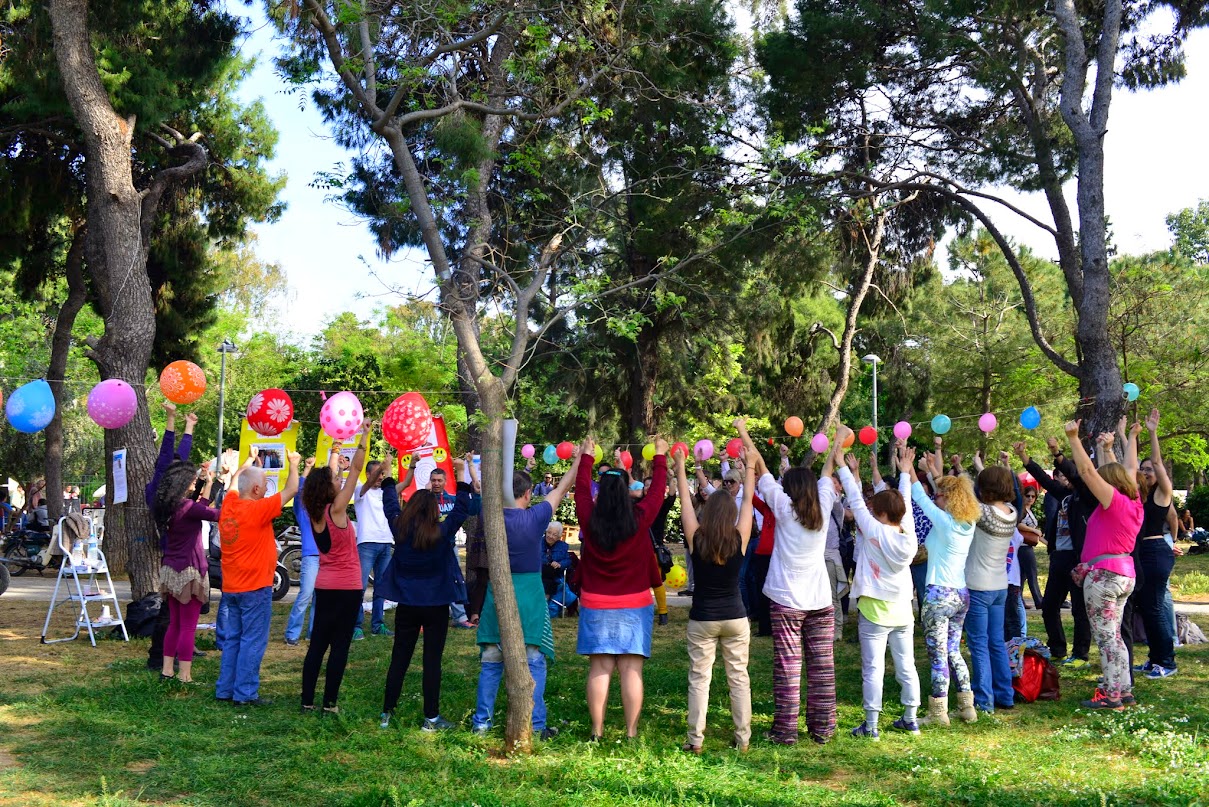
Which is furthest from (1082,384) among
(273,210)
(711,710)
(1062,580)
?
(273,210)

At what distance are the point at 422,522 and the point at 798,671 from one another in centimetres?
254

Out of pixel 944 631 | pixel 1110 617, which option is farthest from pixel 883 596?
pixel 1110 617

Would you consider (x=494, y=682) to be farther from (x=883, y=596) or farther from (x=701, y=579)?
(x=883, y=596)

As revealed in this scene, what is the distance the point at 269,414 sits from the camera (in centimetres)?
874

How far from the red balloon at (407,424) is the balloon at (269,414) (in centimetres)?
91

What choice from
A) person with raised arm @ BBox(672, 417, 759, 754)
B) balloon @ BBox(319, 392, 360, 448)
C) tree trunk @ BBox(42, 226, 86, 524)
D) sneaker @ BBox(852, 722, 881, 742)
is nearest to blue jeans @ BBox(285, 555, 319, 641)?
balloon @ BBox(319, 392, 360, 448)

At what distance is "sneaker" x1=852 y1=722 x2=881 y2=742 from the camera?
20.1 feet

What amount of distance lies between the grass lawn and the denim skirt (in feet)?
1.84

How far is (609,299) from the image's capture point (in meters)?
16.5

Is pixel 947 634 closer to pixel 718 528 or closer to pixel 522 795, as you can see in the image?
pixel 718 528

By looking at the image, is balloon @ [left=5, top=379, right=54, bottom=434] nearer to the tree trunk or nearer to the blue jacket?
the blue jacket

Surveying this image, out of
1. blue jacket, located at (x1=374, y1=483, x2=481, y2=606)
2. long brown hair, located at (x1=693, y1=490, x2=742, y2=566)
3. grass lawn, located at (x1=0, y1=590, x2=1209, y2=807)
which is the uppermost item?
long brown hair, located at (x1=693, y1=490, x2=742, y2=566)

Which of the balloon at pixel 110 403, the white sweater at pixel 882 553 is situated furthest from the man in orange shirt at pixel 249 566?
the white sweater at pixel 882 553

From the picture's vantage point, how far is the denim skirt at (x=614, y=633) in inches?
232
